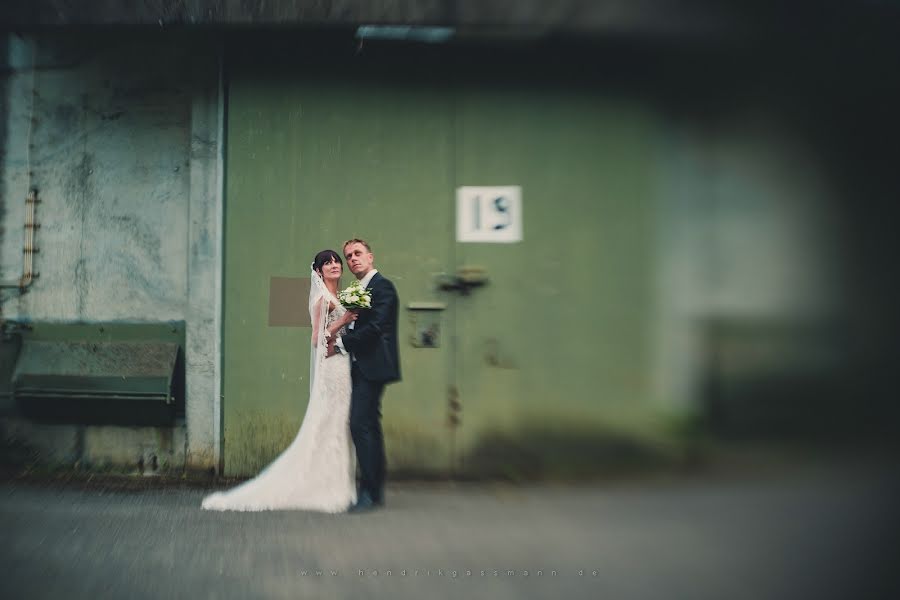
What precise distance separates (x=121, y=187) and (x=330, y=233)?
196cm

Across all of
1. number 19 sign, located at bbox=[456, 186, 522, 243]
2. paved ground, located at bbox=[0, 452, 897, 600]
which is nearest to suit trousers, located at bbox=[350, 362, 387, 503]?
paved ground, located at bbox=[0, 452, 897, 600]

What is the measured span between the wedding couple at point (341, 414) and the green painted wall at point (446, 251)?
978 millimetres

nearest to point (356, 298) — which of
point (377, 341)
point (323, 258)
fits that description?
point (377, 341)

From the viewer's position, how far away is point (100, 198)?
639 centimetres

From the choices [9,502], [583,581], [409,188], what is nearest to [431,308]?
[409,188]

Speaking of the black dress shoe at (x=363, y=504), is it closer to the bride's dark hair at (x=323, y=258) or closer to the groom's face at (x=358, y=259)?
the groom's face at (x=358, y=259)

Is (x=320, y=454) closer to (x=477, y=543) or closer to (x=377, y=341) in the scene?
(x=377, y=341)

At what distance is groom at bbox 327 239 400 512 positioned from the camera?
5.05m

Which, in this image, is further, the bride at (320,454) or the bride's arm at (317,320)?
the bride's arm at (317,320)

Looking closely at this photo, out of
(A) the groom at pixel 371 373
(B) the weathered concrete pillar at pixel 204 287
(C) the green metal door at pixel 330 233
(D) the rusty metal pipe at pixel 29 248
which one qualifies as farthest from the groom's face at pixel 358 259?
(D) the rusty metal pipe at pixel 29 248

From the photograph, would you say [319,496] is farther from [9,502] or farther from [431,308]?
[9,502]

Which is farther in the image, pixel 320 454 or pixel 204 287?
pixel 204 287

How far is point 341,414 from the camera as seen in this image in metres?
5.23

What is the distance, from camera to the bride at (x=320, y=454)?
5125 mm
